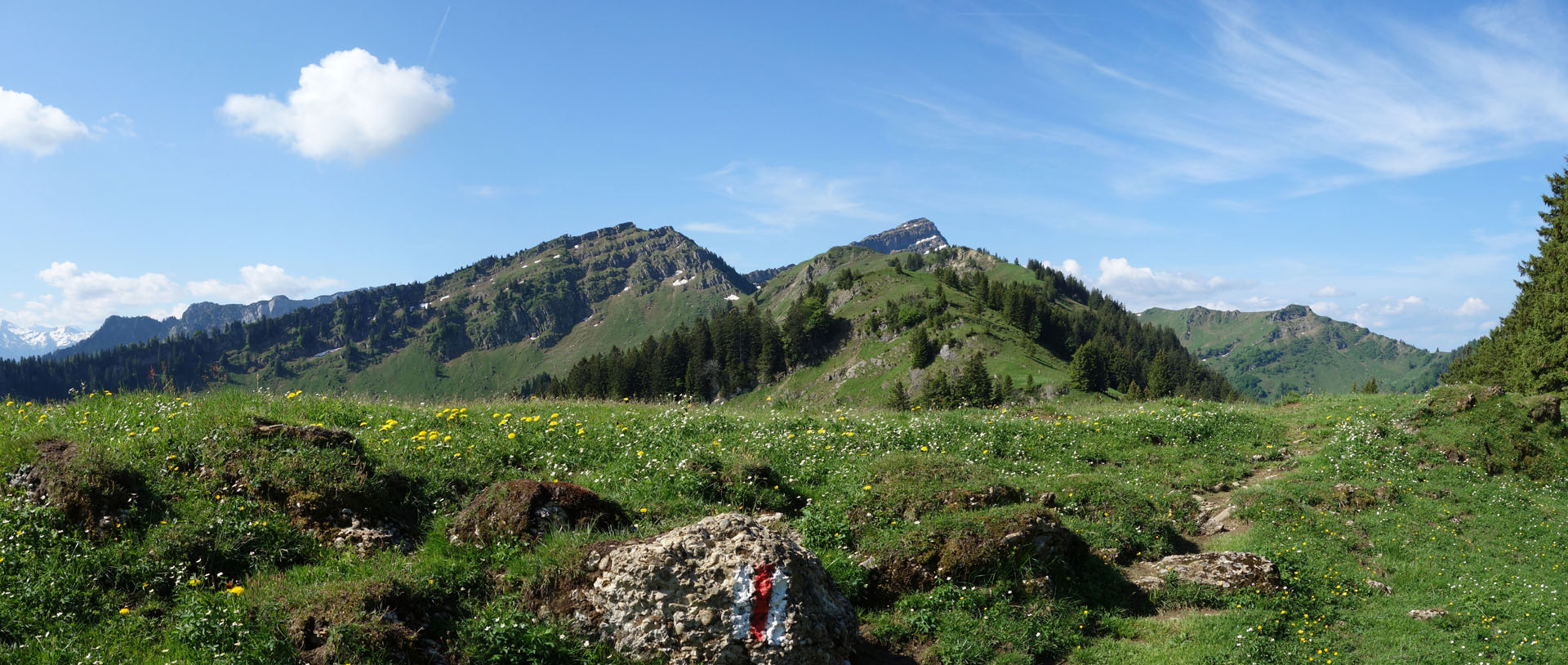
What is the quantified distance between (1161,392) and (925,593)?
393ft

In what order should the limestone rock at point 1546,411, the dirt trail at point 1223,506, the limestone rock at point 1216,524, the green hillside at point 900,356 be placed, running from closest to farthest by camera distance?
the dirt trail at point 1223,506 < the limestone rock at point 1216,524 < the limestone rock at point 1546,411 < the green hillside at point 900,356

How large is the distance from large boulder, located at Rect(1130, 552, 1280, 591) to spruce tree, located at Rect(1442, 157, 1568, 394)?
3123cm

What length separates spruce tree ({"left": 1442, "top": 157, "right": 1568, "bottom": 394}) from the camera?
1169 inches

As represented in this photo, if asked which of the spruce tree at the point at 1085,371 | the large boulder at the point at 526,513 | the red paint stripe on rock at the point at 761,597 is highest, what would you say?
the spruce tree at the point at 1085,371

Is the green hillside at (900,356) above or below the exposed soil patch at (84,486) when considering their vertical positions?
above

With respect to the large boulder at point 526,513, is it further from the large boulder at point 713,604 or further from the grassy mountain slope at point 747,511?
the large boulder at point 713,604

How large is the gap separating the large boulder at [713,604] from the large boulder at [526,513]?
145 cm

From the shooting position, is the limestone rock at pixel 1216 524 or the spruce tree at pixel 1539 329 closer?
the limestone rock at pixel 1216 524

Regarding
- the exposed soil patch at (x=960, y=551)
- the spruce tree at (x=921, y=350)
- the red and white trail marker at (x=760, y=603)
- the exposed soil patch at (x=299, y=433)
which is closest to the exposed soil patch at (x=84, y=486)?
the exposed soil patch at (x=299, y=433)

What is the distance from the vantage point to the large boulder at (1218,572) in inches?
396

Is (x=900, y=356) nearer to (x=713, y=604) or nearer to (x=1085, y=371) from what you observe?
(x=1085, y=371)

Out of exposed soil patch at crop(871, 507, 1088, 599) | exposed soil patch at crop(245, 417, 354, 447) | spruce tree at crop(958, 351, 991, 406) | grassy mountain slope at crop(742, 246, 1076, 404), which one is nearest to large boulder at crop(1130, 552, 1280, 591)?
exposed soil patch at crop(871, 507, 1088, 599)

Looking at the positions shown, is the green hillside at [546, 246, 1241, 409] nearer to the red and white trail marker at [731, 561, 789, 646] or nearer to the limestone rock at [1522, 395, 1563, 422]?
the limestone rock at [1522, 395, 1563, 422]

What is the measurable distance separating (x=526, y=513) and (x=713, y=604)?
3.10 m
